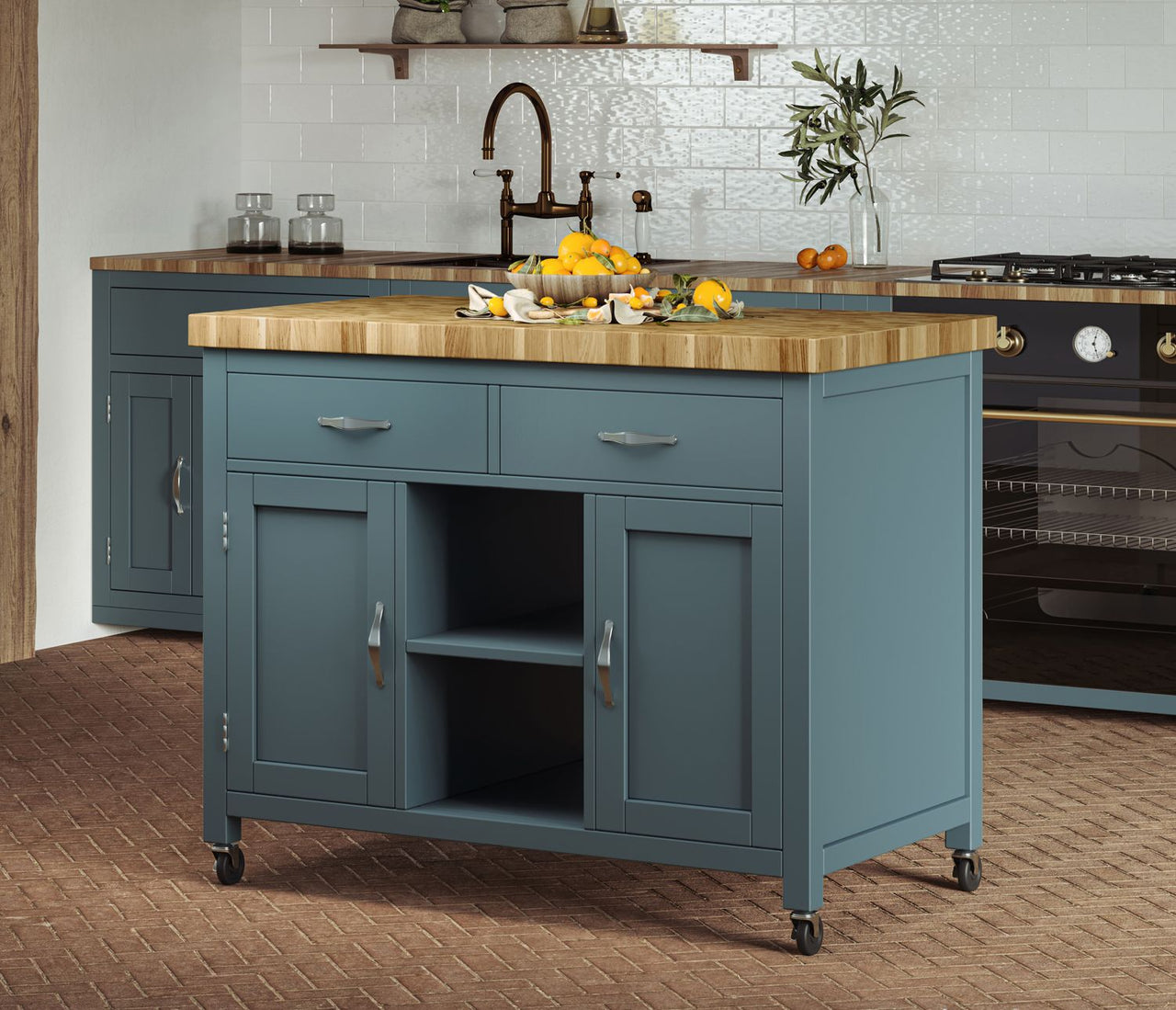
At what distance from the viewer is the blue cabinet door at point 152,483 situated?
19.5 ft

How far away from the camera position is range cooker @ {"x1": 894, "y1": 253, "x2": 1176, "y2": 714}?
16.3 feet

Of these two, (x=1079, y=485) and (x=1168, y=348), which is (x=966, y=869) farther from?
(x=1168, y=348)

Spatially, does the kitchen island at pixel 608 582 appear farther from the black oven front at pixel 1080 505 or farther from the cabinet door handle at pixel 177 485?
the cabinet door handle at pixel 177 485

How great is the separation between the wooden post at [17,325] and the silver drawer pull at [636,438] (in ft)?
9.34

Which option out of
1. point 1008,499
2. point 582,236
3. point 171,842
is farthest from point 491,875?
point 1008,499

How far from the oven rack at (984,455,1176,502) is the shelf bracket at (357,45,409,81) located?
97.1 inches

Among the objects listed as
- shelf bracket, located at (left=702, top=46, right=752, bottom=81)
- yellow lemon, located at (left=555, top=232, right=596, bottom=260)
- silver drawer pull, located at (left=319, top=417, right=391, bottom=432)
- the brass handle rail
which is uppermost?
shelf bracket, located at (left=702, top=46, right=752, bottom=81)

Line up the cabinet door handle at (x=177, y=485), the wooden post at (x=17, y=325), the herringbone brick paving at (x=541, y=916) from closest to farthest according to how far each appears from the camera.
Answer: the herringbone brick paving at (x=541, y=916), the wooden post at (x=17, y=325), the cabinet door handle at (x=177, y=485)

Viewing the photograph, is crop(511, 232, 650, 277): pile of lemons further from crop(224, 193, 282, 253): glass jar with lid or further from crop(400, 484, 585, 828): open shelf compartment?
crop(224, 193, 282, 253): glass jar with lid

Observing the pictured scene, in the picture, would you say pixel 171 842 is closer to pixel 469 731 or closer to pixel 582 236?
pixel 469 731

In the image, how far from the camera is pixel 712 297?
12.0 ft

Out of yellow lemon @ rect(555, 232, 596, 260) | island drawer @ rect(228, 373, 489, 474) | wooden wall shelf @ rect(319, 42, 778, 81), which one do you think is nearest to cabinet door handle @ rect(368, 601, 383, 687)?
island drawer @ rect(228, 373, 489, 474)

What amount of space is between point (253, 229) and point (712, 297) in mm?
3029

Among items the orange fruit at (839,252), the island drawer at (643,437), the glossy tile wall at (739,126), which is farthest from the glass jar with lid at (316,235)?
the island drawer at (643,437)
